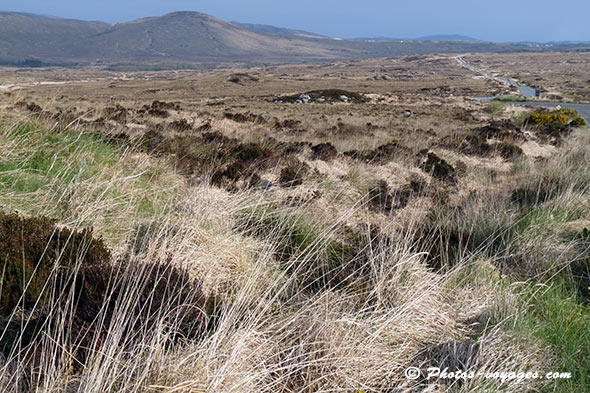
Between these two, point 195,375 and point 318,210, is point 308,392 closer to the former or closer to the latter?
point 195,375

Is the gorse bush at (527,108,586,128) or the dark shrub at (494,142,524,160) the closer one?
the dark shrub at (494,142,524,160)

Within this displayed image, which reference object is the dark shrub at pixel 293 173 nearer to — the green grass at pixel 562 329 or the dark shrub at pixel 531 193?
the dark shrub at pixel 531 193

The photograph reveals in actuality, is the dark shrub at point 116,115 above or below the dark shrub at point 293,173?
above

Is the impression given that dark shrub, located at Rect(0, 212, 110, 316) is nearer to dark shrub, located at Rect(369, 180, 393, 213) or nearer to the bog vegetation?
the bog vegetation

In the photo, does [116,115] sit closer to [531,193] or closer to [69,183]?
[69,183]

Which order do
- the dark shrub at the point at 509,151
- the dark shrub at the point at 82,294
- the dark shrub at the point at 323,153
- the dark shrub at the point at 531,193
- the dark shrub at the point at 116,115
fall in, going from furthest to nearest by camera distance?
1. the dark shrub at the point at 116,115
2. the dark shrub at the point at 509,151
3. the dark shrub at the point at 323,153
4. the dark shrub at the point at 531,193
5. the dark shrub at the point at 82,294

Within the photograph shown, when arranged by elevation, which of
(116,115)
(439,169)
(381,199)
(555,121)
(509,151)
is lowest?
(381,199)

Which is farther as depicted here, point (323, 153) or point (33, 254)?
point (323, 153)

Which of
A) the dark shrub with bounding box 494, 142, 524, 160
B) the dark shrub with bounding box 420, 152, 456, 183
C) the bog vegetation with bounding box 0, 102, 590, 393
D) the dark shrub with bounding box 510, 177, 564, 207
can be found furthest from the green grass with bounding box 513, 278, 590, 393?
the dark shrub with bounding box 494, 142, 524, 160

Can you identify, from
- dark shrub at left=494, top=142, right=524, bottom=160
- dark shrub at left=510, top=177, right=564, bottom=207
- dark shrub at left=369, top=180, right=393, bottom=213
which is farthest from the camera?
dark shrub at left=494, top=142, right=524, bottom=160

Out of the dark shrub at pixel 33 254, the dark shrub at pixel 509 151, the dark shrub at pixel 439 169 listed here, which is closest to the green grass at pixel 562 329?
the dark shrub at pixel 33 254

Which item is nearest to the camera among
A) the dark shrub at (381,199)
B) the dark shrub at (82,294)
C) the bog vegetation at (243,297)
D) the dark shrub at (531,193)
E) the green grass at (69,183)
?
the bog vegetation at (243,297)

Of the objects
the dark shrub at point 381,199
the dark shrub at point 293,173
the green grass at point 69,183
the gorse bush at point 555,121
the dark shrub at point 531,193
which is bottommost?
the dark shrub at point 381,199

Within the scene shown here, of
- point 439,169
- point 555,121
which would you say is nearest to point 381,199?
point 439,169
